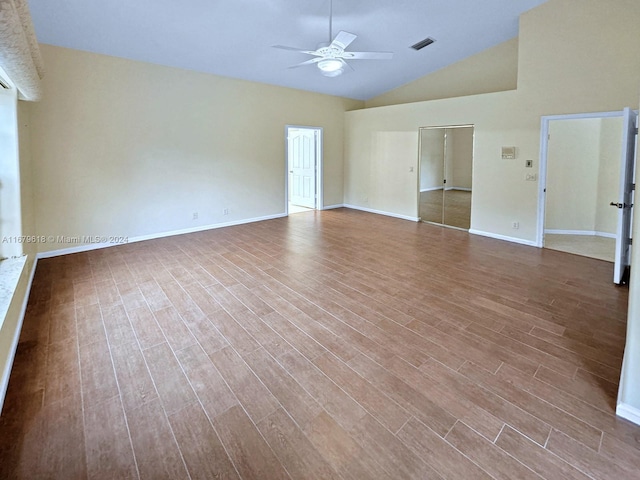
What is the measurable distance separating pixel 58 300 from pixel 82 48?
3635 millimetres

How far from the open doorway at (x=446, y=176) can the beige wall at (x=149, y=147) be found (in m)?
2.92

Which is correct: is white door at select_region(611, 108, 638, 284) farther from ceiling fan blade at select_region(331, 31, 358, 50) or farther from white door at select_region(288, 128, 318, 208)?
white door at select_region(288, 128, 318, 208)

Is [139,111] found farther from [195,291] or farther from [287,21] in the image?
[195,291]

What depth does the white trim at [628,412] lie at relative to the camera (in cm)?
185

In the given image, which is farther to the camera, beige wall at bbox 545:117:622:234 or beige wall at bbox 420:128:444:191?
beige wall at bbox 420:128:444:191

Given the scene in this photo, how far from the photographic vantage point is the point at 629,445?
67.4 inches

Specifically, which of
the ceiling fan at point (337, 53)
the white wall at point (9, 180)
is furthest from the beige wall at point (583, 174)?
the white wall at point (9, 180)

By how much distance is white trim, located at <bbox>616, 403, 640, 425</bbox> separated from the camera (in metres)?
1.85

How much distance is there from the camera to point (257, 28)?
487cm

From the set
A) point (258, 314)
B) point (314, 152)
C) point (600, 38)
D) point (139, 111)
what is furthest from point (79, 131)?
point (600, 38)

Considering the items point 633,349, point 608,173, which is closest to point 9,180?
point 633,349

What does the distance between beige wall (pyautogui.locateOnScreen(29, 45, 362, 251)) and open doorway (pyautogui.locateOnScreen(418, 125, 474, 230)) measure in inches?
115

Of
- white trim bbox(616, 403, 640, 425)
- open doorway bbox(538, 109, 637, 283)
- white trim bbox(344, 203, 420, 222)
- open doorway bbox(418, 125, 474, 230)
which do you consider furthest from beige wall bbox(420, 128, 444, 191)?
white trim bbox(616, 403, 640, 425)

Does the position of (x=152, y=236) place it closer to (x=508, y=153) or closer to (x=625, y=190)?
(x=508, y=153)
